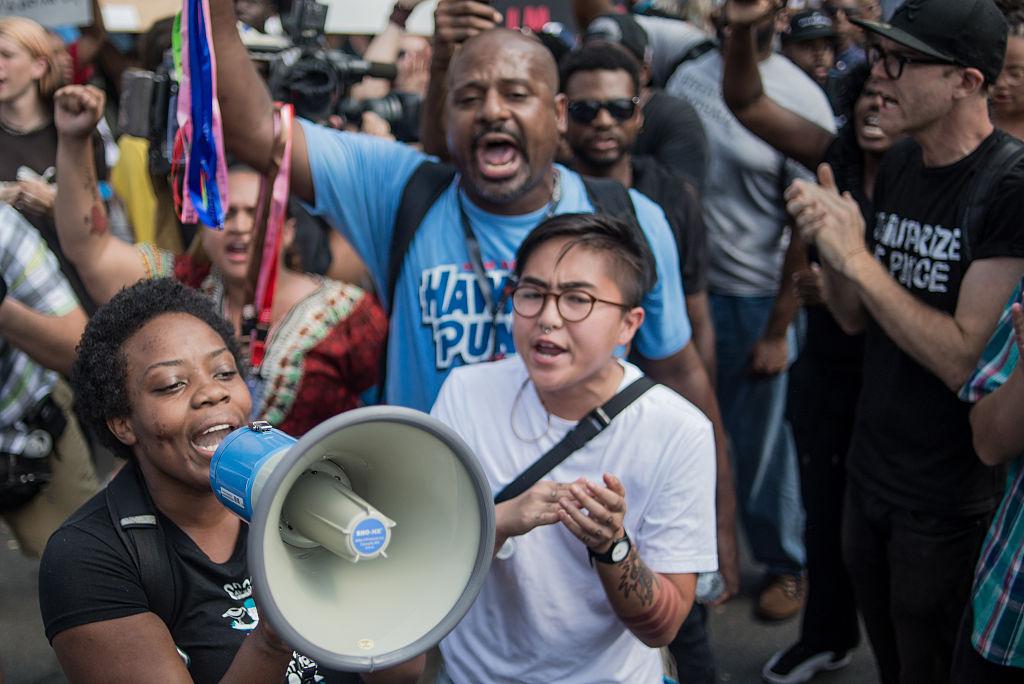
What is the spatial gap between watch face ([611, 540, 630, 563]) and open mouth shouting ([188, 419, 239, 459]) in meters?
0.73

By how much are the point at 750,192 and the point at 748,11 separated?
4.18 ft

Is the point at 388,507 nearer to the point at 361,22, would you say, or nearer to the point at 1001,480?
the point at 1001,480

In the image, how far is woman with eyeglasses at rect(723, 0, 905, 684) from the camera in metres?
3.57

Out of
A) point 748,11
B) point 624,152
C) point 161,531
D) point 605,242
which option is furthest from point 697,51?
point 161,531

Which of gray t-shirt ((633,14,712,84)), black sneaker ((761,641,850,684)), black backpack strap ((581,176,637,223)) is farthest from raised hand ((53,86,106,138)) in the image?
gray t-shirt ((633,14,712,84))

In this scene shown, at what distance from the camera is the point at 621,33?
14.7 feet

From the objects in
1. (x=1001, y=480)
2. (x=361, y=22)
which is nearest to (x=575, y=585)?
(x=1001, y=480)

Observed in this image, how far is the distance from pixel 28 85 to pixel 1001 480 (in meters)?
3.72

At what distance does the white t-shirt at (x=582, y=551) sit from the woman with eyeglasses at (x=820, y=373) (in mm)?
1460

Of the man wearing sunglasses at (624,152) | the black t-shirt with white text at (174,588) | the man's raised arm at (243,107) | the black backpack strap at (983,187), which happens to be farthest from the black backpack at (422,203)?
the black t-shirt with white text at (174,588)

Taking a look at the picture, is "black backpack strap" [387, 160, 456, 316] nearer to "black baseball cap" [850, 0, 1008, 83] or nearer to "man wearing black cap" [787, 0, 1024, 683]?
"man wearing black cap" [787, 0, 1024, 683]

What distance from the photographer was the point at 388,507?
182 centimetres

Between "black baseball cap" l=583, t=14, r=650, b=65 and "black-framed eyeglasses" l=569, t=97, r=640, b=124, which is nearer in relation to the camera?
"black-framed eyeglasses" l=569, t=97, r=640, b=124

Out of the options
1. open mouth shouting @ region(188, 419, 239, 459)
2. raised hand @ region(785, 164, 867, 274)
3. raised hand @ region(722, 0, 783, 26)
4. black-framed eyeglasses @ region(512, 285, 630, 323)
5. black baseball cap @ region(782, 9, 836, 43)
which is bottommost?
open mouth shouting @ region(188, 419, 239, 459)
